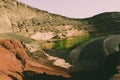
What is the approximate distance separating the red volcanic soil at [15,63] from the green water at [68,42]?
35.1 ft

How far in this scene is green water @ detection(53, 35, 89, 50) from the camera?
49438mm

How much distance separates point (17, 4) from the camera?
56.7 meters

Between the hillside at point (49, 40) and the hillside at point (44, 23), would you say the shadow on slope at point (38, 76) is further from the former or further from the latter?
the hillside at point (44, 23)

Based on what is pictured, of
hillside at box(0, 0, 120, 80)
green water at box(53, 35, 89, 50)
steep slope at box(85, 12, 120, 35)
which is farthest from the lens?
steep slope at box(85, 12, 120, 35)

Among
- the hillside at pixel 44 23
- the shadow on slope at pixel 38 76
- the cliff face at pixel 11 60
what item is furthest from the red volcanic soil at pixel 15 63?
the hillside at pixel 44 23

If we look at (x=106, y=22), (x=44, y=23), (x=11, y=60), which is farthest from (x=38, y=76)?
(x=106, y=22)

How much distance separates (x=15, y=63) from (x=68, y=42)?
17945mm

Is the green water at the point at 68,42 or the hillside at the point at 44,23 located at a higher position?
the hillside at the point at 44,23

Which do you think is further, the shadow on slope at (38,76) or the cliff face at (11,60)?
the shadow on slope at (38,76)

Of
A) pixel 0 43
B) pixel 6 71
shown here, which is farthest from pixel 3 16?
pixel 6 71

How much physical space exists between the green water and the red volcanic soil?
1070 centimetres

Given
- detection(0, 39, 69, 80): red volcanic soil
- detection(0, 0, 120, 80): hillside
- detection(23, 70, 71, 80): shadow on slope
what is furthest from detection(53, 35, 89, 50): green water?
detection(23, 70, 71, 80): shadow on slope

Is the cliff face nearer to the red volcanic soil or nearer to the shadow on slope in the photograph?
the red volcanic soil

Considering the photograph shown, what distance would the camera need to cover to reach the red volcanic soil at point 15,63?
35.6 meters
